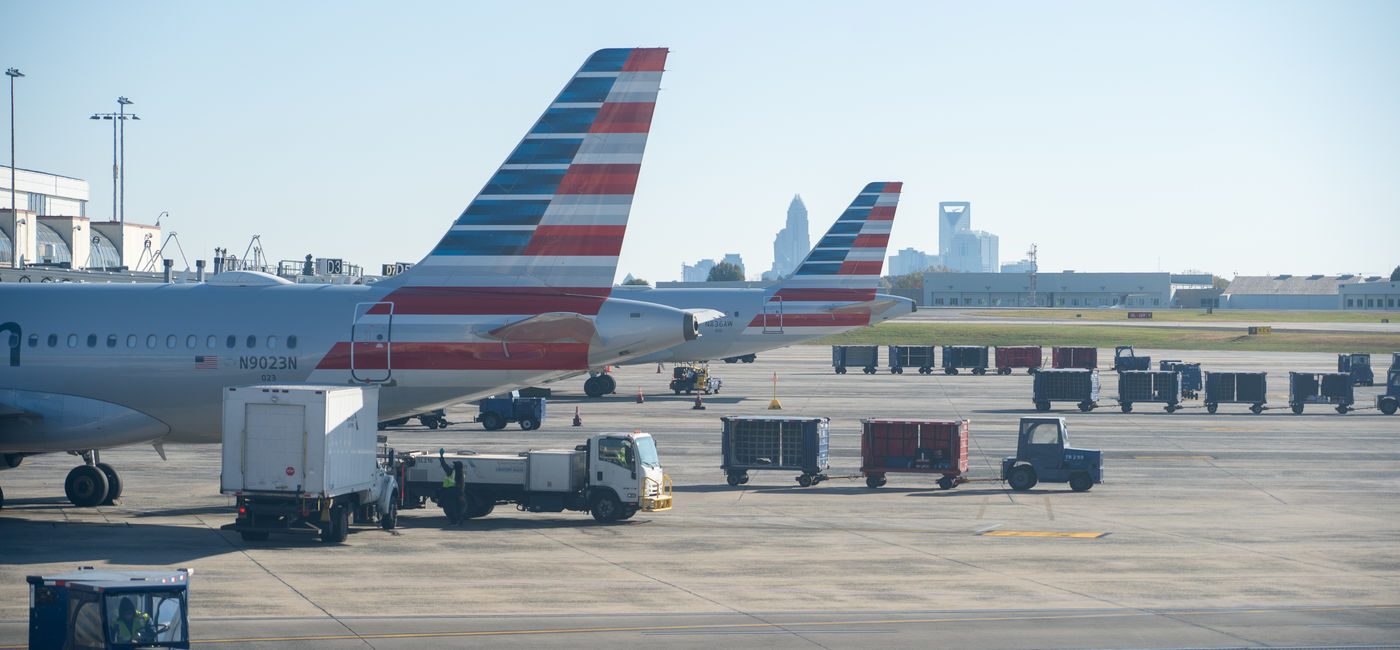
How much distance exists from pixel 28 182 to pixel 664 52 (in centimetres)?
14795

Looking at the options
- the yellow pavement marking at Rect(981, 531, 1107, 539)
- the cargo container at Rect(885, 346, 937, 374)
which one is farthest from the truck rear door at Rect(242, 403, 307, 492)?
the cargo container at Rect(885, 346, 937, 374)

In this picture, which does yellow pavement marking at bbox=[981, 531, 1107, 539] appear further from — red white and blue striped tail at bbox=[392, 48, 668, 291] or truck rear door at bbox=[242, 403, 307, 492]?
truck rear door at bbox=[242, 403, 307, 492]

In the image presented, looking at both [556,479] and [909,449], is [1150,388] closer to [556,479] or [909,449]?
[909,449]

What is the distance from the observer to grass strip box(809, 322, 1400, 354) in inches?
5453

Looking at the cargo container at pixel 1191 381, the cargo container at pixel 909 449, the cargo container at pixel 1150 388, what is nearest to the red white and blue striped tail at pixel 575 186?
the cargo container at pixel 909 449

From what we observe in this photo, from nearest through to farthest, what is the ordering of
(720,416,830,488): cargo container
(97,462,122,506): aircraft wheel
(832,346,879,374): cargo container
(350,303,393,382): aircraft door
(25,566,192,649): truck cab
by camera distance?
(25,566,192,649): truck cab, (350,303,393,382): aircraft door, (97,462,122,506): aircraft wheel, (720,416,830,488): cargo container, (832,346,879,374): cargo container

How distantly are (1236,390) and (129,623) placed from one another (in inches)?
2563

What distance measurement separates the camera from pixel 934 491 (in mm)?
40781

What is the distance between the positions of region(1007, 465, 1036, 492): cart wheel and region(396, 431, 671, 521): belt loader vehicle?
13.2m

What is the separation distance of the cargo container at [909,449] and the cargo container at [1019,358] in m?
62.4

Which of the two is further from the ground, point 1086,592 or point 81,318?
point 81,318

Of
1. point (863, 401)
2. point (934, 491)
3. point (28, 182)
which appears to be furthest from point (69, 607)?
point (28, 182)

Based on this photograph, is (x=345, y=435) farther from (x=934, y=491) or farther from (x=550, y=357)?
(x=934, y=491)

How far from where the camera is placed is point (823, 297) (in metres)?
74.9
